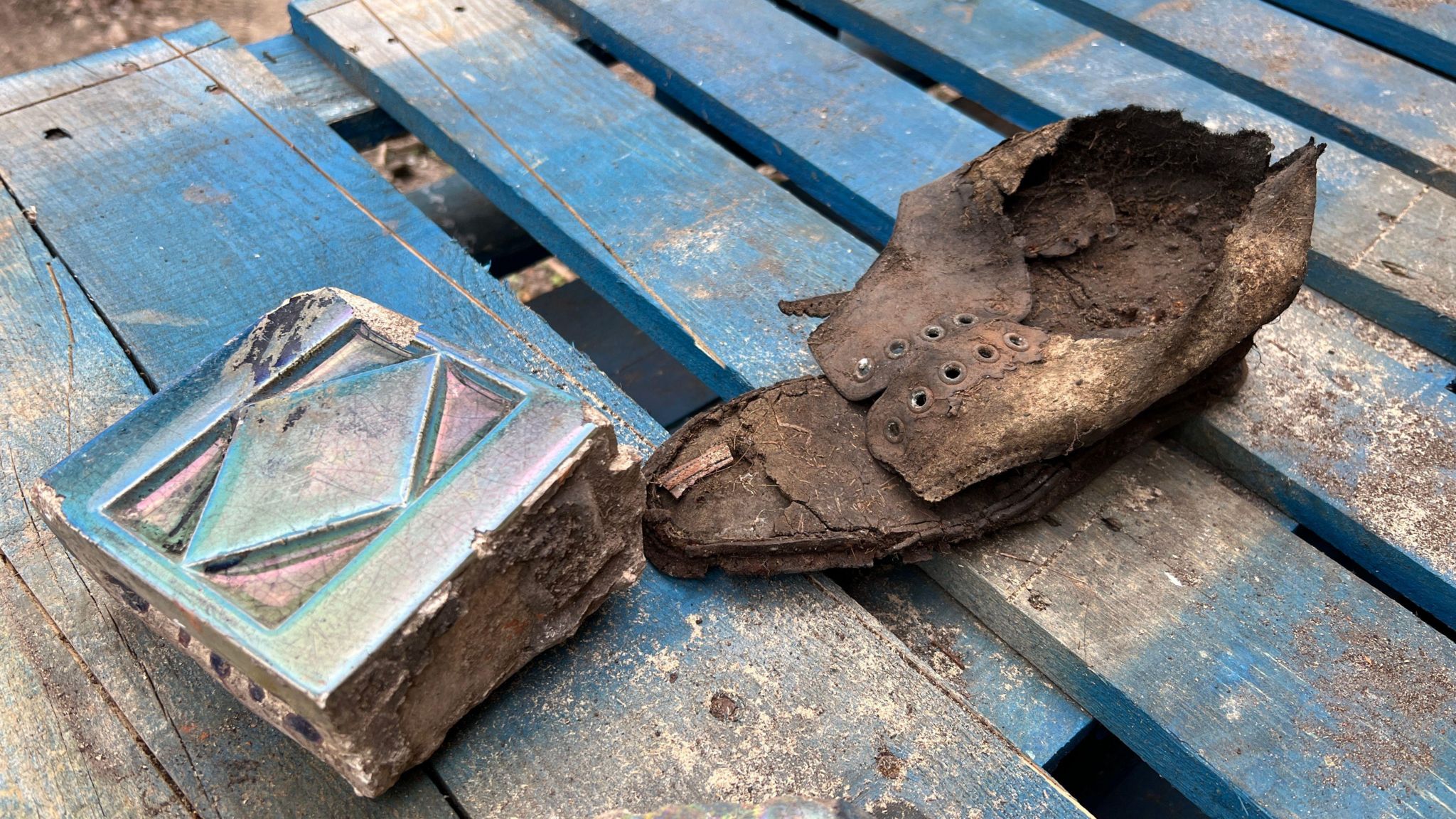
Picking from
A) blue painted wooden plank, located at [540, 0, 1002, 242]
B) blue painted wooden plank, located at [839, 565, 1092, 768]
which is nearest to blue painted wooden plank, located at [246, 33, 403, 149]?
blue painted wooden plank, located at [540, 0, 1002, 242]

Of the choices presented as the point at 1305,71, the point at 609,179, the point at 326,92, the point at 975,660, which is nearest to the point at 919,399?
the point at 975,660

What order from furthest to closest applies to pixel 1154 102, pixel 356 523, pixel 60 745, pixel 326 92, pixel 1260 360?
pixel 326 92, pixel 1154 102, pixel 1260 360, pixel 60 745, pixel 356 523

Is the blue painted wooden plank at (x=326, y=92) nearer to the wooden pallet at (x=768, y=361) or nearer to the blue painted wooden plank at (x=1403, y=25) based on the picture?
the wooden pallet at (x=768, y=361)

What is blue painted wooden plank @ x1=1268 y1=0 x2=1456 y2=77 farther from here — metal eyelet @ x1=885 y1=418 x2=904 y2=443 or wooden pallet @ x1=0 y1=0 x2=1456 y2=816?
metal eyelet @ x1=885 y1=418 x2=904 y2=443

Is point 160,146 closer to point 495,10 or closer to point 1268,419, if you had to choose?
point 495,10

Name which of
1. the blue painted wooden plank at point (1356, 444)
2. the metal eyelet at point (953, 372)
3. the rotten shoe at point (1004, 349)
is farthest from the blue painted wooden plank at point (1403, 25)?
the metal eyelet at point (953, 372)

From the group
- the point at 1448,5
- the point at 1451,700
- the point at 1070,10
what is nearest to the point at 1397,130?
the point at 1448,5

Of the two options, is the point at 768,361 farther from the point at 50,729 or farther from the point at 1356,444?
the point at 50,729
